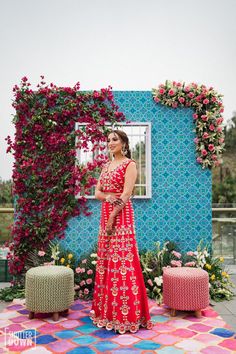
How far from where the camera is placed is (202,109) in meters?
5.15

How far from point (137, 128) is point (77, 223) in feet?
5.30

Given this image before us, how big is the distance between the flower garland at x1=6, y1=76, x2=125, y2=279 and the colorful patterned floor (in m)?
1.27

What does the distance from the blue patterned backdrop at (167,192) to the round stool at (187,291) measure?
4.10 feet

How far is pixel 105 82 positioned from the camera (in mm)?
5191

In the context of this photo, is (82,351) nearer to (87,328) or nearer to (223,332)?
(87,328)

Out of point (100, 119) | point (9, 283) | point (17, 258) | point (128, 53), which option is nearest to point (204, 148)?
point (100, 119)

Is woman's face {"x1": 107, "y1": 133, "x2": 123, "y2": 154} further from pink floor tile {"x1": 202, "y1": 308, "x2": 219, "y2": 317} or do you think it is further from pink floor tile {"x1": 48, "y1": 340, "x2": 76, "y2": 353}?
pink floor tile {"x1": 202, "y1": 308, "x2": 219, "y2": 317}

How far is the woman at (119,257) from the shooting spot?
3.30m

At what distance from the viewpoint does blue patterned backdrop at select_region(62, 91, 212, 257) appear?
5.07 m

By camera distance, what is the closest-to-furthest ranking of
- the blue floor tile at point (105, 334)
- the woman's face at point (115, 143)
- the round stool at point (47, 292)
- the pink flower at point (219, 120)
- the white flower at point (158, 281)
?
the blue floor tile at point (105, 334), the woman's face at point (115, 143), the round stool at point (47, 292), the white flower at point (158, 281), the pink flower at point (219, 120)

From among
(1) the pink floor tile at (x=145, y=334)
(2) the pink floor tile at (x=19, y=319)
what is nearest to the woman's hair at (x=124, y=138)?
(1) the pink floor tile at (x=145, y=334)

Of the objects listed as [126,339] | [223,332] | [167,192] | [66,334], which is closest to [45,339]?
[66,334]

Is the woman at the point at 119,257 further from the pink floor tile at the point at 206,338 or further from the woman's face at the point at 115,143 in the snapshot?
the pink floor tile at the point at 206,338

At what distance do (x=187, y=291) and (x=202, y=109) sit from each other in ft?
8.63
